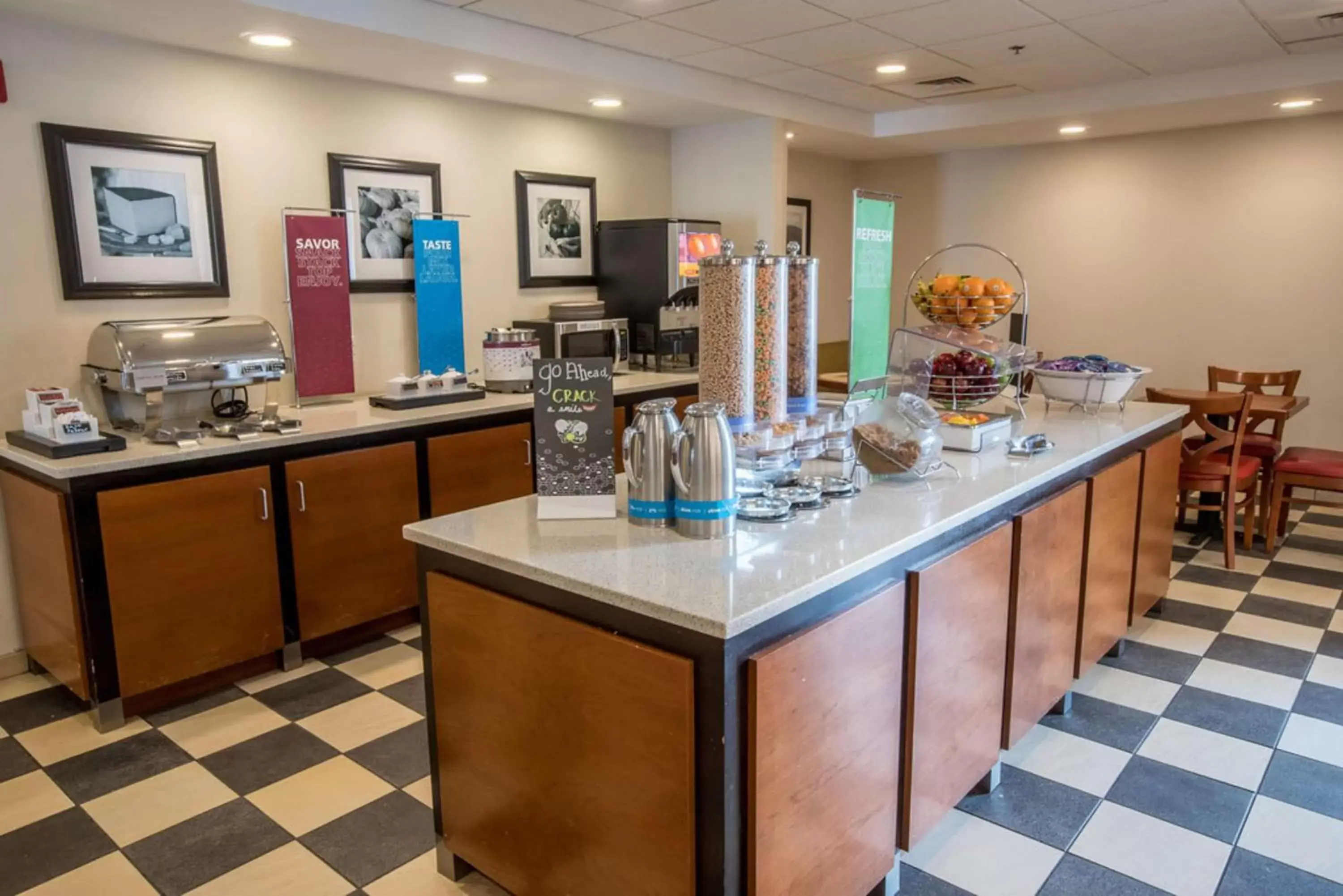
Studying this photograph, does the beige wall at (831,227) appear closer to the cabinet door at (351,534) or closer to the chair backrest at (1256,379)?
the chair backrest at (1256,379)

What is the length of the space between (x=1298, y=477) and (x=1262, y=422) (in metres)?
0.63

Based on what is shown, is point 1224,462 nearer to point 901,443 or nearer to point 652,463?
point 901,443

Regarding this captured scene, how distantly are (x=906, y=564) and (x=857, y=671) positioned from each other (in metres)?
0.28

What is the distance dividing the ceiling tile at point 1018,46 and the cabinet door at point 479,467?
2.68 m

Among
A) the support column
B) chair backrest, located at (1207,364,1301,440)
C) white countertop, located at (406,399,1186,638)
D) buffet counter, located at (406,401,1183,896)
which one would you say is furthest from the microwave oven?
chair backrest, located at (1207,364,1301,440)

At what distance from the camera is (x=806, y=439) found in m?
2.30

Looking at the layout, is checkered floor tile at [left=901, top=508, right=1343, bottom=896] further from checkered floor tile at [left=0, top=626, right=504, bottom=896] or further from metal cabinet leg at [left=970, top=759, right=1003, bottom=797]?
checkered floor tile at [left=0, top=626, right=504, bottom=896]

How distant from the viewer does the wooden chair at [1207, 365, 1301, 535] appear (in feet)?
15.2

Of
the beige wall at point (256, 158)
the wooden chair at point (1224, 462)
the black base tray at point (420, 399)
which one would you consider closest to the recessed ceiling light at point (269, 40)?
the beige wall at point (256, 158)

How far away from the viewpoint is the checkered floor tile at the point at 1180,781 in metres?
2.14

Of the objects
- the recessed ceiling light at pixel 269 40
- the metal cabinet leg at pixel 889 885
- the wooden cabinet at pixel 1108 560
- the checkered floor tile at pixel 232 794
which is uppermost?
the recessed ceiling light at pixel 269 40

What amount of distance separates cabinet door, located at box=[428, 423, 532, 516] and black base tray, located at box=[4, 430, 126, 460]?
1089 millimetres

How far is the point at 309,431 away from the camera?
3.24 meters

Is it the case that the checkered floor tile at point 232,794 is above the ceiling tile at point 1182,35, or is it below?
below
